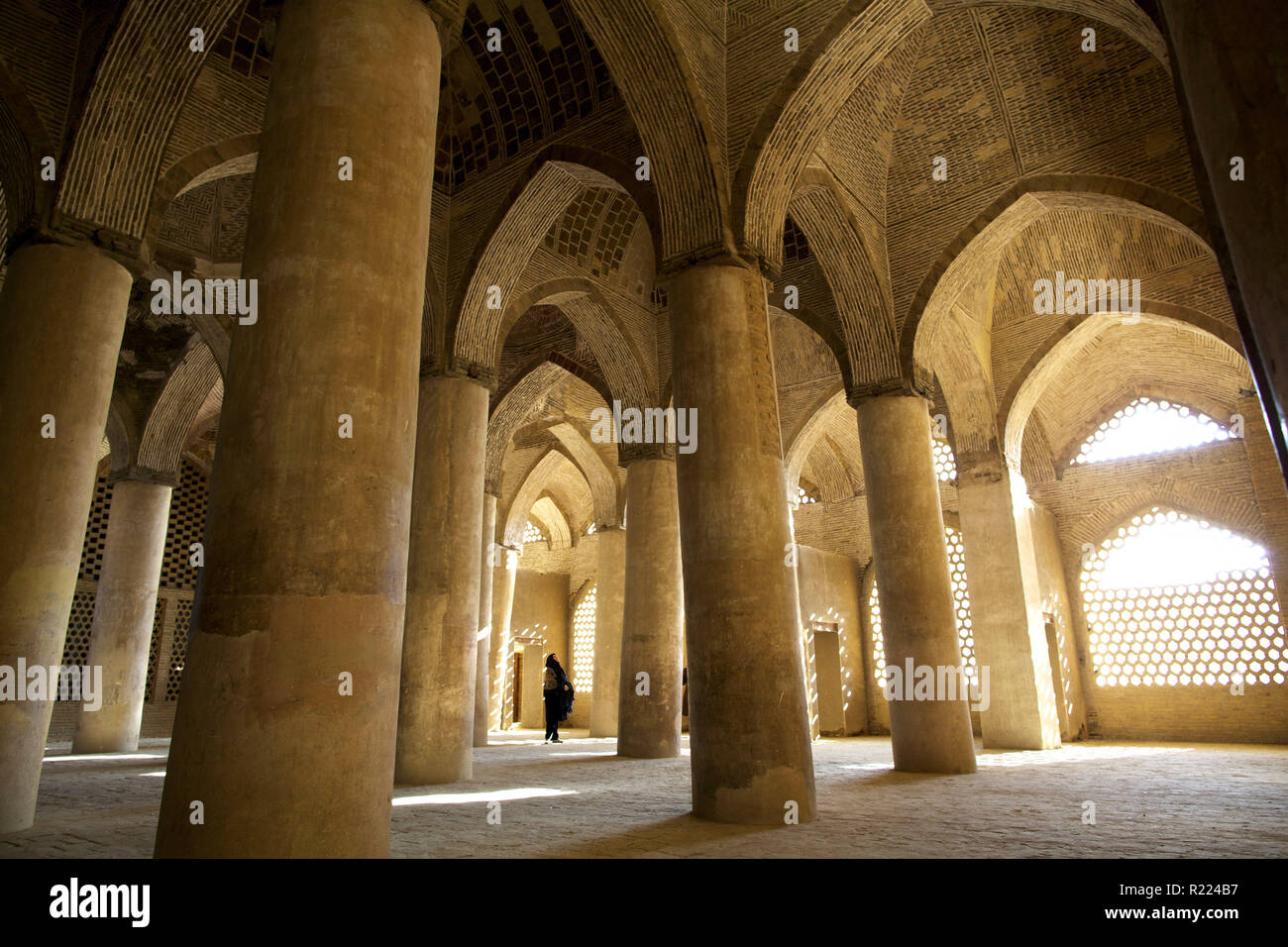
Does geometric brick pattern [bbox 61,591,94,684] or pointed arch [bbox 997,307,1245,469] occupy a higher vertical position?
pointed arch [bbox 997,307,1245,469]

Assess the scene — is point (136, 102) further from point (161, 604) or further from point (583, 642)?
point (583, 642)

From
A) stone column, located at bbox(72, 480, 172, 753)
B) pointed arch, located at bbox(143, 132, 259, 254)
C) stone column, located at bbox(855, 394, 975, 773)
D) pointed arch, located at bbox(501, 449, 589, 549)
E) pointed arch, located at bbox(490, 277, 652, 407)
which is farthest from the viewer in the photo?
pointed arch, located at bbox(501, 449, 589, 549)

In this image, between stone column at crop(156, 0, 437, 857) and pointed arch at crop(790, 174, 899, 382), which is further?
pointed arch at crop(790, 174, 899, 382)

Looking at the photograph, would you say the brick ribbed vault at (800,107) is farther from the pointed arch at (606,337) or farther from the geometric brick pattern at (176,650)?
the geometric brick pattern at (176,650)

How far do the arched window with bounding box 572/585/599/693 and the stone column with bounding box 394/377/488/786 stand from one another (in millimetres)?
14821

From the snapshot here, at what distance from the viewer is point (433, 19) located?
419cm

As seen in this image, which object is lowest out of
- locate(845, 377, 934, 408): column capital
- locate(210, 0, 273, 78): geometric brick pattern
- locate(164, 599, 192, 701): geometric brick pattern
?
locate(164, 599, 192, 701): geometric brick pattern

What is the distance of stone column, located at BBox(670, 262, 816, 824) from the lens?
18.5ft

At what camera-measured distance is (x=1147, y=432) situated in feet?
53.5

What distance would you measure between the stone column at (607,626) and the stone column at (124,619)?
24.5 ft

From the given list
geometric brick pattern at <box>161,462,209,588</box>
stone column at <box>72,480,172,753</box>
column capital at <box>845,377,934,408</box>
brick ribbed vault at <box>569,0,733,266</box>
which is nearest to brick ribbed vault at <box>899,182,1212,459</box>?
column capital at <box>845,377,934,408</box>

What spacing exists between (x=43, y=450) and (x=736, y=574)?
5.11 metres

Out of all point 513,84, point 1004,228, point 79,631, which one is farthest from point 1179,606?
point 79,631

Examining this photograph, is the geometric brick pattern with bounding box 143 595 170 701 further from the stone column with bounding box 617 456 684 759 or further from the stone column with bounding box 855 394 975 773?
the stone column with bounding box 855 394 975 773
